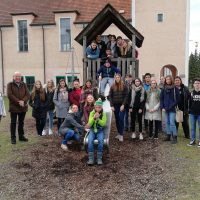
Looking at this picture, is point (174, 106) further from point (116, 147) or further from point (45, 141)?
point (45, 141)

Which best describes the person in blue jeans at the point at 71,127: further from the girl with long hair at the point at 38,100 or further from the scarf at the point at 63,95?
the girl with long hair at the point at 38,100

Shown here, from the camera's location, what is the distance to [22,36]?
97.7 ft

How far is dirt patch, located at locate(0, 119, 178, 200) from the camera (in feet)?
18.7

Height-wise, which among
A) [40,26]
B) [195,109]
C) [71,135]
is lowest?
[71,135]

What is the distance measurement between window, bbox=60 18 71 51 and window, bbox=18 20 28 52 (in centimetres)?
352

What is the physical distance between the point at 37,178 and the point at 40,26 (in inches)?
966

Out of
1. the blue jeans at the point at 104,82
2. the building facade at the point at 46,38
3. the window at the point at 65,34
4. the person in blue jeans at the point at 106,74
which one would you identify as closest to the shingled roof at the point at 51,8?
the building facade at the point at 46,38

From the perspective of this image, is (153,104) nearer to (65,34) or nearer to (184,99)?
(184,99)

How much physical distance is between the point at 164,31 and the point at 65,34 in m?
9.15

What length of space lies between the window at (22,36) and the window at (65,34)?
3520 millimetres

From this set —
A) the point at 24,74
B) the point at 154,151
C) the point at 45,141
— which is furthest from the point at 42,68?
the point at 154,151

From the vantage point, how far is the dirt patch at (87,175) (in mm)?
5707

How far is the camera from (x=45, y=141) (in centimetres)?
940

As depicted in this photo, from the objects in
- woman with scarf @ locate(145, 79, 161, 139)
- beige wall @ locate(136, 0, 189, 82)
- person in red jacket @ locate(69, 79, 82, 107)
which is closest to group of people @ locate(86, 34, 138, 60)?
person in red jacket @ locate(69, 79, 82, 107)
